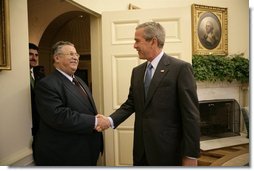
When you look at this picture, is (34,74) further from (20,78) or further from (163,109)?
(163,109)

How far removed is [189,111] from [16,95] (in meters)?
0.87

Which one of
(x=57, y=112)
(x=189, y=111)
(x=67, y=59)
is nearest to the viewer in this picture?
(x=189, y=111)

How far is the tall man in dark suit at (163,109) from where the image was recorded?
4.11 ft

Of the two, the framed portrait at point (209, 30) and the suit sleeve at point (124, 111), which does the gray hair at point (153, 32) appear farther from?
the suit sleeve at point (124, 111)

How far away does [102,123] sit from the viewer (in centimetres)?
146

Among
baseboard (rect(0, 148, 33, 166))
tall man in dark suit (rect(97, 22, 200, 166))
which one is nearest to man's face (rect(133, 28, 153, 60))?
tall man in dark suit (rect(97, 22, 200, 166))

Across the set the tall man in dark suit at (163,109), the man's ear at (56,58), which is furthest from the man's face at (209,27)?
the man's ear at (56,58)

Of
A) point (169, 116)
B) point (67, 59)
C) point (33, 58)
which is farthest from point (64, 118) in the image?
point (169, 116)

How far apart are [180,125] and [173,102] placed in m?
0.13

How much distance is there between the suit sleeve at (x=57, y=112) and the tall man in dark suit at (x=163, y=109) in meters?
0.30

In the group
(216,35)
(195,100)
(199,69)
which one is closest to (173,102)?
(195,100)

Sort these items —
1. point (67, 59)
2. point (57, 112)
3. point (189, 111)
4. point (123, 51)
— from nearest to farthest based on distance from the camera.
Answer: point (189, 111) → point (57, 112) → point (67, 59) → point (123, 51)

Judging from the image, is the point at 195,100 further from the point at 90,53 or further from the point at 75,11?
the point at 75,11

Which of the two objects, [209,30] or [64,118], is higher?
[209,30]
